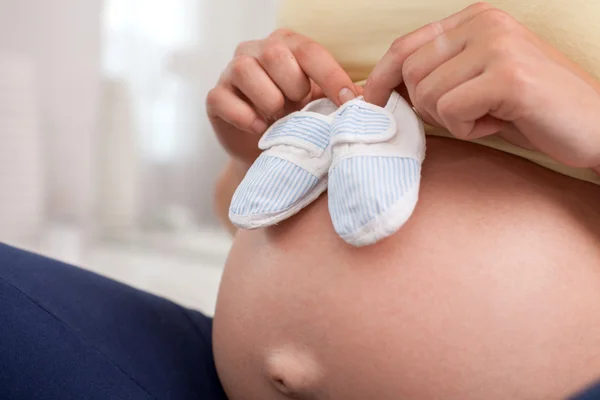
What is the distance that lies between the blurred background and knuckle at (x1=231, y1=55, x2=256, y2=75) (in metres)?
1.22

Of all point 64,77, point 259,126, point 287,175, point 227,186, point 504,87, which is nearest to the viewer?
point 504,87

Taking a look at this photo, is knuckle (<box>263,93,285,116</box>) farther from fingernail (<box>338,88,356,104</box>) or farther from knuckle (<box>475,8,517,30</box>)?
knuckle (<box>475,8,517,30</box>)

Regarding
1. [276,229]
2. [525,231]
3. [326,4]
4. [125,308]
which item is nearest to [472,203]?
[525,231]

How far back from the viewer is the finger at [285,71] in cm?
66

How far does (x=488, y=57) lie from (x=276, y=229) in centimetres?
26

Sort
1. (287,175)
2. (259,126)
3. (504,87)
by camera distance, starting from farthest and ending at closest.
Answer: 1. (259,126)
2. (287,175)
3. (504,87)

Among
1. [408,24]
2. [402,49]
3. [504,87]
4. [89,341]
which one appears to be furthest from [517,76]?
[89,341]

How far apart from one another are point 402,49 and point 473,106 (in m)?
0.10

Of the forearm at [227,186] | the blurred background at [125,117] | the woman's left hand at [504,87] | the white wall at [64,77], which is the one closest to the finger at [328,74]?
the woman's left hand at [504,87]

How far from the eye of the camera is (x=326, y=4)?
736mm

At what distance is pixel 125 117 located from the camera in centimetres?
202

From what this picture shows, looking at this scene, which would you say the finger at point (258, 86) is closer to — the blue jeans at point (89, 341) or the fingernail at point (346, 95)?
the fingernail at point (346, 95)

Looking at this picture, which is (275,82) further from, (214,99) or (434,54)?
(434,54)

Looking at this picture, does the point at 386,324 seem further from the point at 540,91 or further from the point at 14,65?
the point at 14,65
